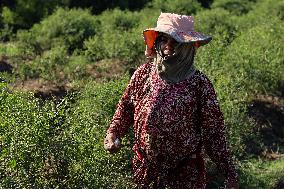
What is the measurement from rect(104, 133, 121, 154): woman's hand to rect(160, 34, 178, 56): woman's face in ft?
1.63

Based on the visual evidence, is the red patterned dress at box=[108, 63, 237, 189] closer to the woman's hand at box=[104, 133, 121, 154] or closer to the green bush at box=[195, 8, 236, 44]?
the woman's hand at box=[104, 133, 121, 154]

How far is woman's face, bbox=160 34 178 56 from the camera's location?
95.0 inches

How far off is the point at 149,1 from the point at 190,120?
15.9 meters

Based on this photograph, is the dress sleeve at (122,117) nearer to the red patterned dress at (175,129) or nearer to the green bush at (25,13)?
the red patterned dress at (175,129)

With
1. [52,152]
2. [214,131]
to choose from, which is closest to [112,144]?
[214,131]

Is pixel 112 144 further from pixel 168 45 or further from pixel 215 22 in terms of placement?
pixel 215 22

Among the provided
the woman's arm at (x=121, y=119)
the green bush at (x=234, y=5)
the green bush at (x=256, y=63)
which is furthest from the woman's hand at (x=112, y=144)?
the green bush at (x=234, y=5)

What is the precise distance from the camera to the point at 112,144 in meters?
2.58

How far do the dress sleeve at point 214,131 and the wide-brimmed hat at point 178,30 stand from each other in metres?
0.20

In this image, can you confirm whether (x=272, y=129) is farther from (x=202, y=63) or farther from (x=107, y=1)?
(x=107, y=1)

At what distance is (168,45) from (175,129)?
0.38 m

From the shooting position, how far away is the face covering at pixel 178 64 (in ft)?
7.86

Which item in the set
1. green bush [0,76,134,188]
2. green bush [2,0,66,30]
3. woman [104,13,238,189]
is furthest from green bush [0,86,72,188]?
green bush [2,0,66,30]

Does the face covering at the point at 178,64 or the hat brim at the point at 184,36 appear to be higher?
the hat brim at the point at 184,36
